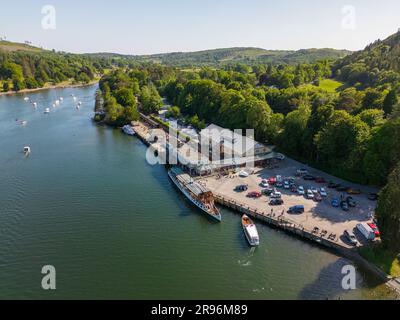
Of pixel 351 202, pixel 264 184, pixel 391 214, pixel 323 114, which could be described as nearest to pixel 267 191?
pixel 264 184

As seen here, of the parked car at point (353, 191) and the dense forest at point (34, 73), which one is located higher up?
the dense forest at point (34, 73)

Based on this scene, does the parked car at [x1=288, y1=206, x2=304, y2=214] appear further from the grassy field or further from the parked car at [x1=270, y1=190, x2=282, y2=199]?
the grassy field

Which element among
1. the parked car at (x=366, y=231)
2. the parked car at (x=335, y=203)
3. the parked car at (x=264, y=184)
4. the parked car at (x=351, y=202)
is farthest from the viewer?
the parked car at (x=264, y=184)

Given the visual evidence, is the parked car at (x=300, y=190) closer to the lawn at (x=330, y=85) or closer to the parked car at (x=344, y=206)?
the parked car at (x=344, y=206)

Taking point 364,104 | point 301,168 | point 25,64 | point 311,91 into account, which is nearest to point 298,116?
point 301,168

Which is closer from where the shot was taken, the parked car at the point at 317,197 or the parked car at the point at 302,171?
the parked car at the point at 317,197

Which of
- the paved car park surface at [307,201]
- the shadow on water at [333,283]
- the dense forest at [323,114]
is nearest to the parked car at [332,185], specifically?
the paved car park surface at [307,201]

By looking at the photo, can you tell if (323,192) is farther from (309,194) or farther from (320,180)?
(320,180)
